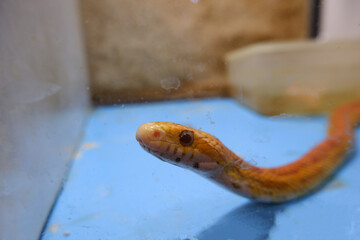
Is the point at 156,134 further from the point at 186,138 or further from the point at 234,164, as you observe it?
the point at 234,164

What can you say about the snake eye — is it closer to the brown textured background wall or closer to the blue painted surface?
the blue painted surface

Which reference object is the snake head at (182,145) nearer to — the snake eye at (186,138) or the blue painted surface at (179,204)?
the snake eye at (186,138)

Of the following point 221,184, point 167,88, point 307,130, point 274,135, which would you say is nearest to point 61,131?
point 167,88

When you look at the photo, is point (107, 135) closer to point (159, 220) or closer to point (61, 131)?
point (61, 131)

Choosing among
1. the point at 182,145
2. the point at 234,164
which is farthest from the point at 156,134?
the point at 234,164

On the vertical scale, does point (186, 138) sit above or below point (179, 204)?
above

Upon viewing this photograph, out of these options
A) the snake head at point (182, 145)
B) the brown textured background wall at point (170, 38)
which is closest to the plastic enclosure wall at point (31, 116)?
the brown textured background wall at point (170, 38)
